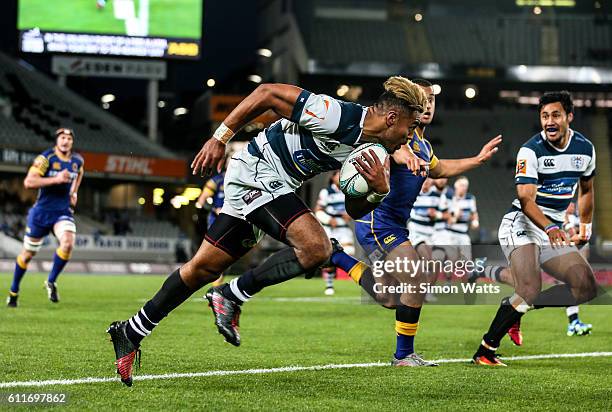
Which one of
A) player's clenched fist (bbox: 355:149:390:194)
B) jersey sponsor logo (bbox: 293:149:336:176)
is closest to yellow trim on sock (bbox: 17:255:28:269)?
jersey sponsor logo (bbox: 293:149:336:176)

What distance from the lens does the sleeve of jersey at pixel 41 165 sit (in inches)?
496

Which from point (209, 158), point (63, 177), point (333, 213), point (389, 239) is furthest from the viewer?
point (333, 213)

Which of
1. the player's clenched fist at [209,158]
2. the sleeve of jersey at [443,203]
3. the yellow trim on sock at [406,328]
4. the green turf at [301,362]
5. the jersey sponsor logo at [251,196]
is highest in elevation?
the player's clenched fist at [209,158]

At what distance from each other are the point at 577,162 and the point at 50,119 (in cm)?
3501

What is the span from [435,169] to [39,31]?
3353 cm

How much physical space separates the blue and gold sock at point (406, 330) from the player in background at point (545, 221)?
0.58m

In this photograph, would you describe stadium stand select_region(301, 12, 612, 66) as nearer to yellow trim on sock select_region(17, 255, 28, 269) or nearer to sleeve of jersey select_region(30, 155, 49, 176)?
yellow trim on sock select_region(17, 255, 28, 269)

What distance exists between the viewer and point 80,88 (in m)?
46.7

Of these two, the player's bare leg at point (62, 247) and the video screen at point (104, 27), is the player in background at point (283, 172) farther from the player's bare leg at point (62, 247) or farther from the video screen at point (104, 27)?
the video screen at point (104, 27)

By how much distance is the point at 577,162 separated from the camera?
7.73 metres

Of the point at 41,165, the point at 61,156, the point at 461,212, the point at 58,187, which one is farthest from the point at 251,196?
the point at 461,212

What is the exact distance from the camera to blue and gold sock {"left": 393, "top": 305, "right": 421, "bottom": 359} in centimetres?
744

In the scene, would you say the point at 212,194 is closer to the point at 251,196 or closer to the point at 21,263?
the point at 21,263

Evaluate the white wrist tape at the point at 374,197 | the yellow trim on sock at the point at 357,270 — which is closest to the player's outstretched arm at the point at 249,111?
the white wrist tape at the point at 374,197
